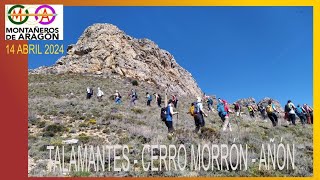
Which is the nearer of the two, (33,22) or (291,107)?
(33,22)

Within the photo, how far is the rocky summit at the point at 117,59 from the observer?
79719mm

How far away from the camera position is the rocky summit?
7972 centimetres

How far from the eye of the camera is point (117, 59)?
82.2 metres

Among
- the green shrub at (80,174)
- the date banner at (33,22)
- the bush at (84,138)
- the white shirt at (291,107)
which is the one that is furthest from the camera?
the white shirt at (291,107)

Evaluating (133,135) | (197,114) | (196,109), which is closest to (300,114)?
(196,109)

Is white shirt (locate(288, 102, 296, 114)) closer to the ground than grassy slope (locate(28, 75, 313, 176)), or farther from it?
farther from it

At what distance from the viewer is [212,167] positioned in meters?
12.9

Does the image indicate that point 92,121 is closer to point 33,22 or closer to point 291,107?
point 33,22

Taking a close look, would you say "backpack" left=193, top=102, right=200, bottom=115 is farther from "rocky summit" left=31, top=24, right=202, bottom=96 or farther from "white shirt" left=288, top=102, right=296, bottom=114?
"rocky summit" left=31, top=24, right=202, bottom=96

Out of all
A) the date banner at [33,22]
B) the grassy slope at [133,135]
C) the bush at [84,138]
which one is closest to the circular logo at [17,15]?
the date banner at [33,22]

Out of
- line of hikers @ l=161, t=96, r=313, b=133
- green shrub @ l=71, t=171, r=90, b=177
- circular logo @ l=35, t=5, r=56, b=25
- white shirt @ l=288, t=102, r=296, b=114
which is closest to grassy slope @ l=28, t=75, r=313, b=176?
green shrub @ l=71, t=171, r=90, b=177

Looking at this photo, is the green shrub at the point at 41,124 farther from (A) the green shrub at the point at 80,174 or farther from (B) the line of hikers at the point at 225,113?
(A) the green shrub at the point at 80,174

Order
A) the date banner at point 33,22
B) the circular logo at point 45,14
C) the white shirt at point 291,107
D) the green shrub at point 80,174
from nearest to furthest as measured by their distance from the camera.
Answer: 1. the green shrub at point 80,174
2. the date banner at point 33,22
3. the circular logo at point 45,14
4. the white shirt at point 291,107
